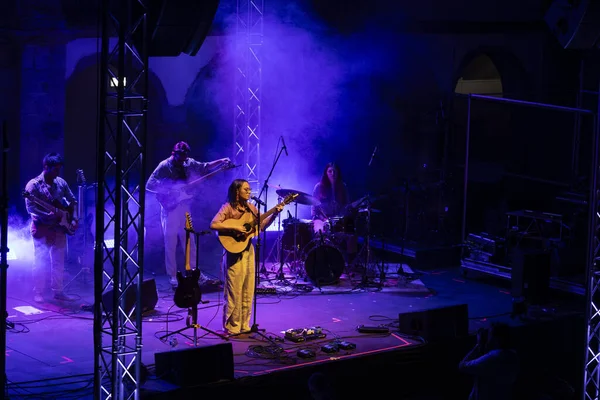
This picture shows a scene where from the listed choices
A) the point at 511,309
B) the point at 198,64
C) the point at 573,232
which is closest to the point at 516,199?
the point at 573,232

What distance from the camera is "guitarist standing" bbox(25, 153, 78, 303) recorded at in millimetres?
11422

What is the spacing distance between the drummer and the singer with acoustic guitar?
3.58m

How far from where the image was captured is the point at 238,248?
10133 millimetres

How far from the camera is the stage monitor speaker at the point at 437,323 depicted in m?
10.4

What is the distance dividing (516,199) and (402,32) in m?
4.16

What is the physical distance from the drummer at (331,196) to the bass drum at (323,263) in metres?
0.83

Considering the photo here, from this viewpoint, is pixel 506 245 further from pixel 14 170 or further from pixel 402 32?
pixel 14 170

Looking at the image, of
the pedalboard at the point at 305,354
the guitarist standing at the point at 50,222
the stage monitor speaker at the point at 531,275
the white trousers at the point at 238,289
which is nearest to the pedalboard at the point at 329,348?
the pedalboard at the point at 305,354

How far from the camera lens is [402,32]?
1669 centimetres

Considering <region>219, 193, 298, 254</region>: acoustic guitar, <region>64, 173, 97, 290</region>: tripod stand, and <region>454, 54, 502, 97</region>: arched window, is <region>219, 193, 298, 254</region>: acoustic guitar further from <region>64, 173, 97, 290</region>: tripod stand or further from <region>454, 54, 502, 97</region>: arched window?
<region>454, 54, 502, 97</region>: arched window

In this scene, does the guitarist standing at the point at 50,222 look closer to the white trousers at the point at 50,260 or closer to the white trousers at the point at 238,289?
the white trousers at the point at 50,260

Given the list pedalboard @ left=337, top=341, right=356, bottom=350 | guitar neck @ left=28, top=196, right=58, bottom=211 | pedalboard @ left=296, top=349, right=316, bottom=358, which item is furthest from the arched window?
pedalboard @ left=296, top=349, right=316, bottom=358

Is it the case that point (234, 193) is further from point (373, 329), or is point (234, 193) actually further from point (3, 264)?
point (3, 264)

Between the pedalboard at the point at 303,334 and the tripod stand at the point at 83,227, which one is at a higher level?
the tripod stand at the point at 83,227
